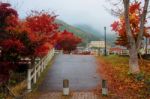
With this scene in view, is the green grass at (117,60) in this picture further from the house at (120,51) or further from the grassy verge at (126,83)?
the house at (120,51)

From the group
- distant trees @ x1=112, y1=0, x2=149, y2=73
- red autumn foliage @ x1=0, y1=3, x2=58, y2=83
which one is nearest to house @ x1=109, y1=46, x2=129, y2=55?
distant trees @ x1=112, y1=0, x2=149, y2=73

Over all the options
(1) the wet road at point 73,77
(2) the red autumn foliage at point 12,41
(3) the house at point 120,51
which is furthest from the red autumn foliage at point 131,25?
(2) the red autumn foliage at point 12,41

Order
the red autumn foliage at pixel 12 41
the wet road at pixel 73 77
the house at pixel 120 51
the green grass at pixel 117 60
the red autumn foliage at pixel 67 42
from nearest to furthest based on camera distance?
the red autumn foliage at pixel 12 41 < the wet road at pixel 73 77 < the green grass at pixel 117 60 < the house at pixel 120 51 < the red autumn foliage at pixel 67 42

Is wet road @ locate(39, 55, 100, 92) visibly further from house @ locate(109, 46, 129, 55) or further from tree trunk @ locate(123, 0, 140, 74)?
house @ locate(109, 46, 129, 55)

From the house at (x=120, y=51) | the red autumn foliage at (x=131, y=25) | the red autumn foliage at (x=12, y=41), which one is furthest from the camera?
Result: the house at (x=120, y=51)

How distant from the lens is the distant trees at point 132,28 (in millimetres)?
28031

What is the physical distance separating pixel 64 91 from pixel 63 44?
65223mm

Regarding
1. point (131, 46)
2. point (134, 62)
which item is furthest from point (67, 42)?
point (134, 62)

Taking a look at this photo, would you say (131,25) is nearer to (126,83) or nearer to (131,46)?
(131,46)

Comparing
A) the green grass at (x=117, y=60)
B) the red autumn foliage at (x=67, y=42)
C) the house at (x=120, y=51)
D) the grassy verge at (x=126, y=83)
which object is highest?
Answer: the red autumn foliage at (x=67, y=42)

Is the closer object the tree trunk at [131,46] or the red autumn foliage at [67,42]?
Result: the tree trunk at [131,46]

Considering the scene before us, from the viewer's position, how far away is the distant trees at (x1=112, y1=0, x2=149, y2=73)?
28031 mm

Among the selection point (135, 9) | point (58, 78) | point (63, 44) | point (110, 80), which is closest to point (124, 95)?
point (110, 80)

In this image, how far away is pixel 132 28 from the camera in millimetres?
44031
